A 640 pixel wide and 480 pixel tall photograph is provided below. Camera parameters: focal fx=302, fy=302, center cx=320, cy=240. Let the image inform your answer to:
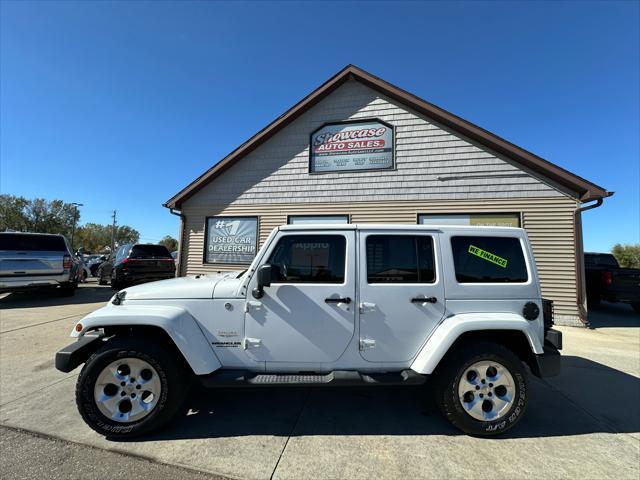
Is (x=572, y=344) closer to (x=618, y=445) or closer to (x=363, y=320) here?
(x=618, y=445)

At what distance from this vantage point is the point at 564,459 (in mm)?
2373

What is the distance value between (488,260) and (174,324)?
9.79ft

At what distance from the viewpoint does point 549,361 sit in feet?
9.00

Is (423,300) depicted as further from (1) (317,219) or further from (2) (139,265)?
(2) (139,265)

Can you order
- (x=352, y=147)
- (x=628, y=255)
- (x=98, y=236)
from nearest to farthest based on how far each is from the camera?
(x=352, y=147)
(x=628, y=255)
(x=98, y=236)

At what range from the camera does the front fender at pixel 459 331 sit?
104 inches

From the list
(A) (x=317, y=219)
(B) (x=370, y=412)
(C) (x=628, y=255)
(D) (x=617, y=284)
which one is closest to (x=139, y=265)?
(A) (x=317, y=219)

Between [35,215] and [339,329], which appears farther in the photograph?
[35,215]

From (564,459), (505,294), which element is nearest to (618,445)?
(564,459)

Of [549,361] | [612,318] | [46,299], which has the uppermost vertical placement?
[549,361]

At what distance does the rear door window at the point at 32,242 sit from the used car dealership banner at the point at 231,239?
4314 millimetres

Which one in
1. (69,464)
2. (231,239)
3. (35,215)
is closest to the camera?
(69,464)

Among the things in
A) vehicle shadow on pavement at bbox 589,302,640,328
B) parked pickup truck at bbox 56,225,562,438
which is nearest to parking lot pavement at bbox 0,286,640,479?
parked pickup truck at bbox 56,225,562,438

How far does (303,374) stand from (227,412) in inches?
37.1
